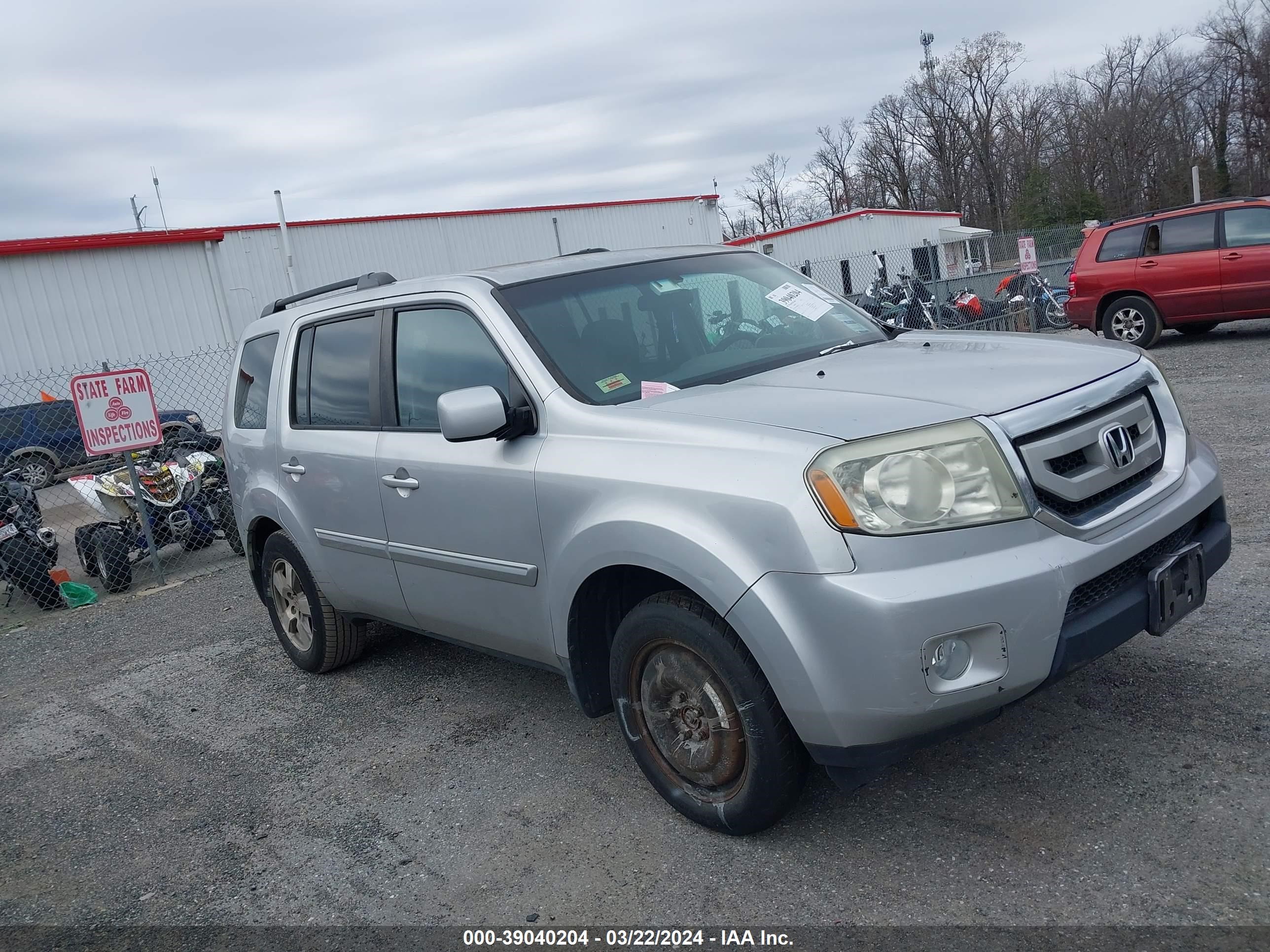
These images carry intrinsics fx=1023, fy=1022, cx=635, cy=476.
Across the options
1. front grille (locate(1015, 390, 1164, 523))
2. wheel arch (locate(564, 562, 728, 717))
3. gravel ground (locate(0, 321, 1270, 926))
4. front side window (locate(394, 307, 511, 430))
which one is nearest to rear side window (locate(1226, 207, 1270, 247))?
gravel ground (locate(0, 321, 1270, 926))

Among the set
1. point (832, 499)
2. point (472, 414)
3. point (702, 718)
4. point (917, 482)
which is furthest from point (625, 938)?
point (472, 414)

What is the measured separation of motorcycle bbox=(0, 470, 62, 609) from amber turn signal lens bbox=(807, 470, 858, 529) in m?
7.95

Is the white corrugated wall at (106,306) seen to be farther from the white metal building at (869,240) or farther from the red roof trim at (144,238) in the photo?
the white metal building at (869,240)

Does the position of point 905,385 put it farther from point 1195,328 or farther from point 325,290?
point 1195,328

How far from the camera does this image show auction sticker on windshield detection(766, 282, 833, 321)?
164 inches

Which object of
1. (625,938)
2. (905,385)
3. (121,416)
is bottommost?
(625,938)

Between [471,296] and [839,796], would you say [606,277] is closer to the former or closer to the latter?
[471,296]

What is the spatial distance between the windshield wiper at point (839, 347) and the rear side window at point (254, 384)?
2.84m

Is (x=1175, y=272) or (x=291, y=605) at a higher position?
(x=1175, y=272)

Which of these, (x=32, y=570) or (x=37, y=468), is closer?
(x=32, y=570)

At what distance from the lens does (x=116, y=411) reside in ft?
27.5

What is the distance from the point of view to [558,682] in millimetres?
4812

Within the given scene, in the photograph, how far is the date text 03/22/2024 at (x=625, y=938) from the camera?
2.71 meters

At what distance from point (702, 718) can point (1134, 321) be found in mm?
11480
